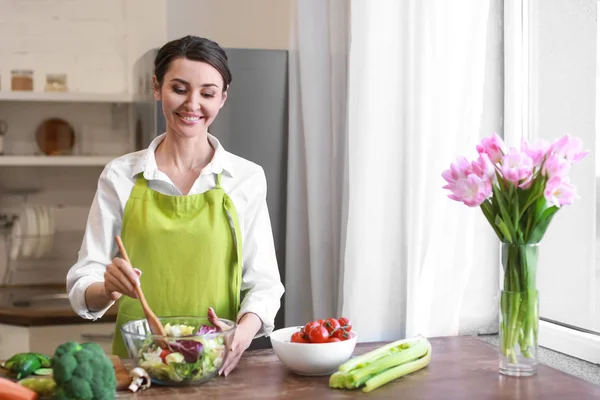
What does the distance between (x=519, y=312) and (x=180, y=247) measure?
822 mm

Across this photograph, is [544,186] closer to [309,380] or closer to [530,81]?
[309,380]

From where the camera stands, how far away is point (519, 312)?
1.73 meters

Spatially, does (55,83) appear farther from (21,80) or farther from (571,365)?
(571,365)

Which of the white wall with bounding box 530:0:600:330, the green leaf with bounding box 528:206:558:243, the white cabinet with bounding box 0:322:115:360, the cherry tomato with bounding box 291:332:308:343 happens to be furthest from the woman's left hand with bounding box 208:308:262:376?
the white cabinet with bounding box 0:322:115:360

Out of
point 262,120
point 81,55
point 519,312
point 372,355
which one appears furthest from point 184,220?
point 81,55

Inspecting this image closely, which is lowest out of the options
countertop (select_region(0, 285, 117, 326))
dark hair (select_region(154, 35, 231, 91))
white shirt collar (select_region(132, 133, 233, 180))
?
countertop (select_region(0, 285, 117, 326))

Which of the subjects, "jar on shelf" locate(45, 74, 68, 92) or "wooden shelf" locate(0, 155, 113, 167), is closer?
"wooden shelf" locate(0, 155, 113, 167)

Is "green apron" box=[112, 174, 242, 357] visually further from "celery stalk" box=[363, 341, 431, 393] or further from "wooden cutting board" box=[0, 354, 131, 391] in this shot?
"celery stalk" box=[363, 341, 431, 393]

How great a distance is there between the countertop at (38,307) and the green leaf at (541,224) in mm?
2132

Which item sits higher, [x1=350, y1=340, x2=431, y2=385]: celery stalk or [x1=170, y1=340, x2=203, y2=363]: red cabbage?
[x1=170, y1=340, x2=203, y2=363]: red cabbage

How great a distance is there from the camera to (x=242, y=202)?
2.14 meters

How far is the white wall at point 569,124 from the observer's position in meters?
2.31

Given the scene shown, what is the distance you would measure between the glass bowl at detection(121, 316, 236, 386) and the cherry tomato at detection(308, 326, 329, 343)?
179mm

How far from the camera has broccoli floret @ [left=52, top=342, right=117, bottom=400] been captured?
1456 millimetres
